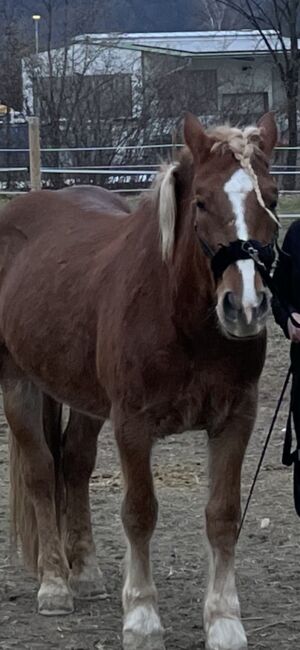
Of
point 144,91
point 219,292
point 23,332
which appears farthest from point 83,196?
point 144,91

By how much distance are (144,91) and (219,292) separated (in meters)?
20.9

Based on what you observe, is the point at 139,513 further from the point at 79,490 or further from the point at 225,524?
the point at 79,490

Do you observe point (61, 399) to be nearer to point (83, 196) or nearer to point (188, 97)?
point (83, 196)

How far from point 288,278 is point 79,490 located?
1262mm

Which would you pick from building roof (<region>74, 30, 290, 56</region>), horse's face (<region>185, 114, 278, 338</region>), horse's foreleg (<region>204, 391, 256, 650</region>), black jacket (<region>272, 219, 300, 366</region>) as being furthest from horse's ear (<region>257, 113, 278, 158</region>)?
building roof (<region>74, 30, 290, 56</region>)

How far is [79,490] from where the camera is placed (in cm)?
461

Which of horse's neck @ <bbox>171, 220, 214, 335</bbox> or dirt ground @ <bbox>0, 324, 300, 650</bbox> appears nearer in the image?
horse's neck @ <bbox>171, 220, 214, 335</bbox>

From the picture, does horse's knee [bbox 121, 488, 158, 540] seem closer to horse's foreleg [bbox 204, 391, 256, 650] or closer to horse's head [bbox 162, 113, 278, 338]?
horse's foreleg [bbox 204, 391, 256, 650]

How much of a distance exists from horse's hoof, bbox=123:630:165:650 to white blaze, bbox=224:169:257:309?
1205mm

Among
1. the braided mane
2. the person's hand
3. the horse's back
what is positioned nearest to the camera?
the braided mane

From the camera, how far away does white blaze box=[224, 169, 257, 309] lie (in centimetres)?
314

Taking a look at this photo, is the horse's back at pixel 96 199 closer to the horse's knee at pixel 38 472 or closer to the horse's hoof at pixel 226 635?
the horse's knee at pixel 38 472

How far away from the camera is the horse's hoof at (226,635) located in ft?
12.0

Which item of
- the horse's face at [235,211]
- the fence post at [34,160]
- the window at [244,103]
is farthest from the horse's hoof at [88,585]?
the window at [244,103]
